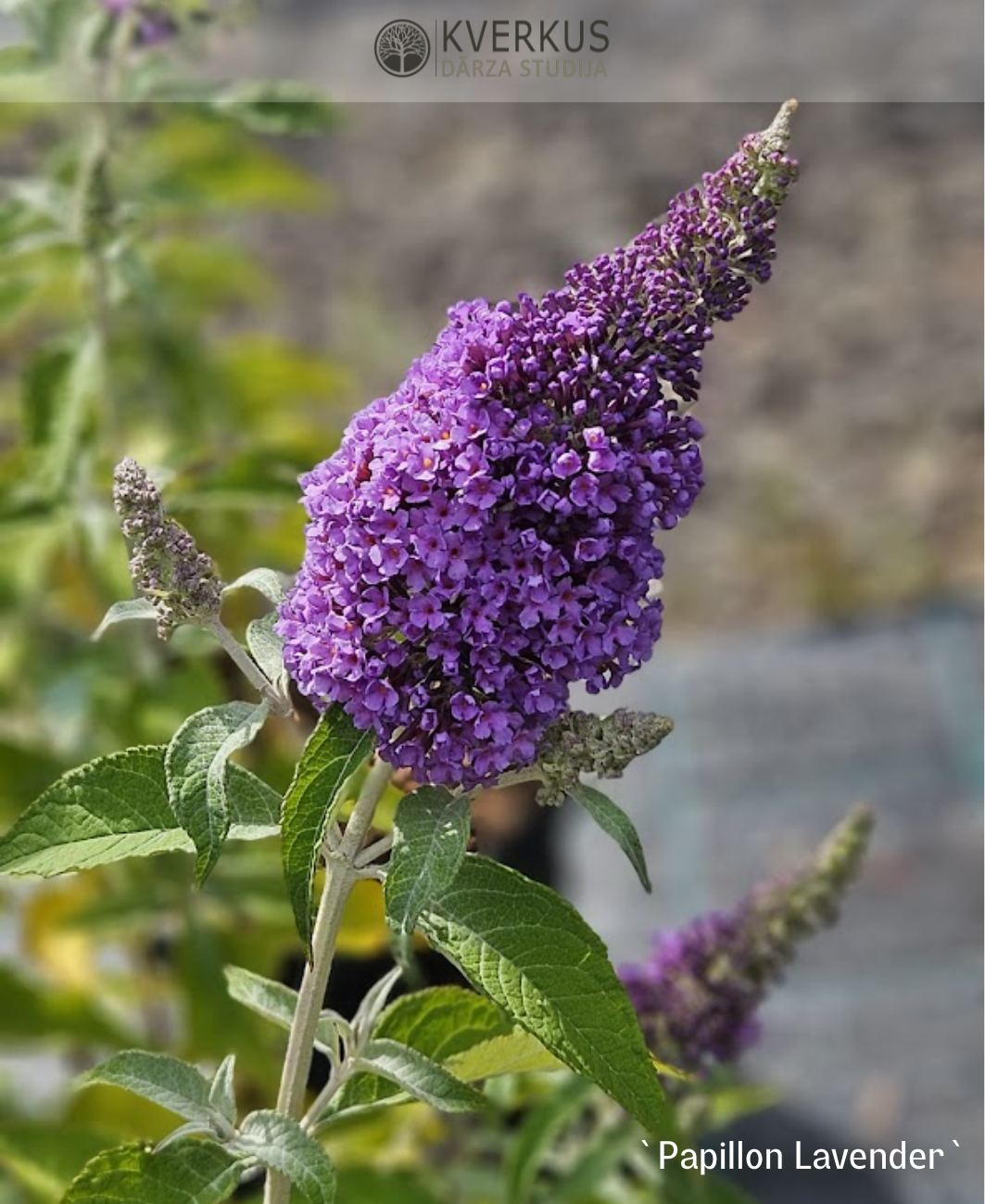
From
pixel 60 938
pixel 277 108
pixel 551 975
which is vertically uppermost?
pixel 277 108

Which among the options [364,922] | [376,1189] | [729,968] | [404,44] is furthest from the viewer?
[404,44]

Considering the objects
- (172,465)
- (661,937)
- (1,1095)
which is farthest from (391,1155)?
(172,465)

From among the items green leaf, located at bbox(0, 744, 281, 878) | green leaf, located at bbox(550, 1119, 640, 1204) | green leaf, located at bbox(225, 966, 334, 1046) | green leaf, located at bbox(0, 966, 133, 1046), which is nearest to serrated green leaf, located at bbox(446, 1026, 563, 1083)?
green leaf, located at bbox(225, 966, 334, 1046)

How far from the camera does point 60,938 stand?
2881 millimetres

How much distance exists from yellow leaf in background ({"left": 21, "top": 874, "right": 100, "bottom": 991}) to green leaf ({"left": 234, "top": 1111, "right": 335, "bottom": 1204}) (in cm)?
144

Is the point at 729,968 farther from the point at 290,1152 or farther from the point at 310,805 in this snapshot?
the point at 310,805

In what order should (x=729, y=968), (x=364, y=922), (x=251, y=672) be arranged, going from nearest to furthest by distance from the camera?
(x=251, y=672)
(x=729, y=968)
(x=364, y=922)

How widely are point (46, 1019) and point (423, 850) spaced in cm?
141

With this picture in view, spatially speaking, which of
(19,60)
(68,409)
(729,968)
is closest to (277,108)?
(19,60)

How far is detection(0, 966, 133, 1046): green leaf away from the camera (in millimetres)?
2432

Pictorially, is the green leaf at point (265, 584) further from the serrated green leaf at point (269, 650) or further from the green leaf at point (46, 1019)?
the green leaf at point (46, 1019)

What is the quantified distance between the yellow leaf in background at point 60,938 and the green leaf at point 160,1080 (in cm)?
138

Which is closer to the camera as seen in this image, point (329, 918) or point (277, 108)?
point (329, 918)

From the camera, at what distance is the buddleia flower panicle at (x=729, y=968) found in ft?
6.00
